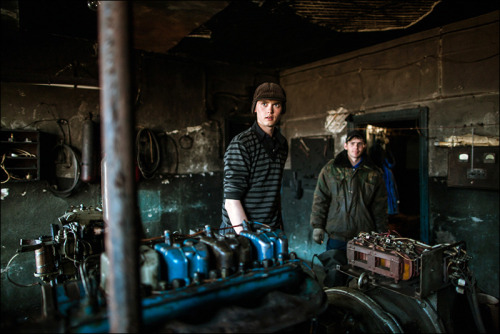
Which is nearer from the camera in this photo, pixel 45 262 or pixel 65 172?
pixel 45 262

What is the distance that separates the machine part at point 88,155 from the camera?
3998mm

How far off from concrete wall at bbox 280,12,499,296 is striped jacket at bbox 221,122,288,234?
103 inches

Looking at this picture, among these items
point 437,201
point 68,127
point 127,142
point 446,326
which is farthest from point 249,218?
point 68,127

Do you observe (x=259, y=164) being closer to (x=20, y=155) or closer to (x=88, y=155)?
(x=88, y=155)

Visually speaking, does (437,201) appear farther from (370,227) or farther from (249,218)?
(249,218)

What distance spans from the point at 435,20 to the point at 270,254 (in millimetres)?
3691

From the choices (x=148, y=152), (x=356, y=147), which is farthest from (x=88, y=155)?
(x=356, y=147)

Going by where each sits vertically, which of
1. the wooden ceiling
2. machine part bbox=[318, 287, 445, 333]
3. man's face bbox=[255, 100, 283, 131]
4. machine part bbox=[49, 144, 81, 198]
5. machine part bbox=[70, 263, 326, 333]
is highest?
the wooden ceiling

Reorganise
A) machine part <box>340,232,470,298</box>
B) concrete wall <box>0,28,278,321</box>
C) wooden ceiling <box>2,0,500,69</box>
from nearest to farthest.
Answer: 1. machine part <box>340,232,470,298</box>
2. wooden ceiling <box>2,0,500,69</box>
3. concrete wall <box>0,28,278,321</box>

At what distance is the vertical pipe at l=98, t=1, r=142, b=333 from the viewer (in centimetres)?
79

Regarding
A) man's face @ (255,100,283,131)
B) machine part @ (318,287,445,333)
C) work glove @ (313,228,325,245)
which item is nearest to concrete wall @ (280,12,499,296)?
work glove @ (313,228,325,245)

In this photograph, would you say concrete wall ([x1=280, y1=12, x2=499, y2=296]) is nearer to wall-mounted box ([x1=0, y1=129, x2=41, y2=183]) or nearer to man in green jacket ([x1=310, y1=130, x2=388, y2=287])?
man in green jacket ([x1=310, y1=130, x2=388, y2=287])

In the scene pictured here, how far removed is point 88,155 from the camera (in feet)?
13.1

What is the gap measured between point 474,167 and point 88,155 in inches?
179
